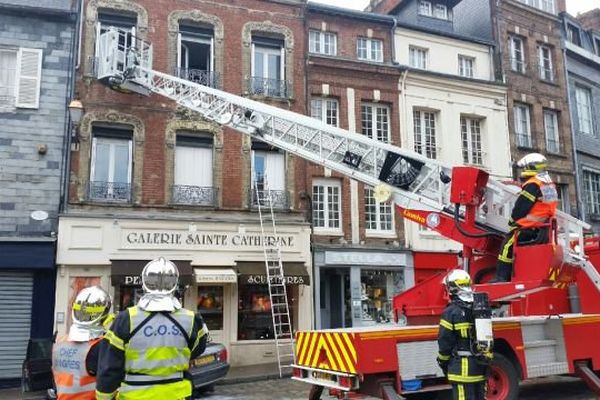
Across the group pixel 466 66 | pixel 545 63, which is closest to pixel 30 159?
pixel 466 66

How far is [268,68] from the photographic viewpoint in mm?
16656

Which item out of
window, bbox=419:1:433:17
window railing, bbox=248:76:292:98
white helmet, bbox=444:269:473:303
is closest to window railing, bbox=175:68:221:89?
window railing, bbox=248:76:292:98

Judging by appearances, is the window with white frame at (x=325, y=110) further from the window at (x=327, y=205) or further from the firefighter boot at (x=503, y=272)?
the firefighter boot at (x=503, y=272)

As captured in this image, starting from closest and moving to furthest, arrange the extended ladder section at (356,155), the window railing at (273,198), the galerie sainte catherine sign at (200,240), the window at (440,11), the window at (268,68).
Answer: the extended ladder section at (356,155), the galerie sainte catherine sign at (200,240), the window railing at (273,198), the window at (268,68), the window at (440,11)

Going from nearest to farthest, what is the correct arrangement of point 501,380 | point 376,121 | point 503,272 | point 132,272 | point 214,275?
point 501,380 → point 503,272 → point 132,272 → point 214,275 → point 376,121

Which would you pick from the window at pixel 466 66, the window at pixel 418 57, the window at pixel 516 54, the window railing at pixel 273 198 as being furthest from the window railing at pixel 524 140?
the window railing at pixel 273 198

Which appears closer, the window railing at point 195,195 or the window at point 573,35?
the window railing at point 195,195

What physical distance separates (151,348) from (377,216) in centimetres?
1389

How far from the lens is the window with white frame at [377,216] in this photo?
17078 millimetres

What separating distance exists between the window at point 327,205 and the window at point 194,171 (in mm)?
3048

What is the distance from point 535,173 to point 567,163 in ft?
46.8

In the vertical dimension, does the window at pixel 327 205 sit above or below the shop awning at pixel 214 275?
above

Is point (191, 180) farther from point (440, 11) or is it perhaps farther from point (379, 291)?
point (440, 11)

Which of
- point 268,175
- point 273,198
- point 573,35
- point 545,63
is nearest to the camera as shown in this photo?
point 273,198
